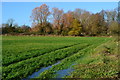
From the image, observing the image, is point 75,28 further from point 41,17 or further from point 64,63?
point 64,63

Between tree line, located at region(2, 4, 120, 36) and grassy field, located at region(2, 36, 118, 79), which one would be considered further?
tree line, located at region(2, 4, 120, 36)

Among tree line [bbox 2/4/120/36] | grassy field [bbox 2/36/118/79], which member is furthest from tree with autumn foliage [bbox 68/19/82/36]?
grassy field [bbox 2/36/118/79]

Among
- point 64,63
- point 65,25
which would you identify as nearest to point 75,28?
point 65,25

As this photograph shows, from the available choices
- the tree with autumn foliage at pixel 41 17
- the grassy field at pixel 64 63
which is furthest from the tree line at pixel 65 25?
the grassy field at pixel 64 63

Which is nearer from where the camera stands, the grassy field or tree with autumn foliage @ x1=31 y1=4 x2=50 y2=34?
the grassy field

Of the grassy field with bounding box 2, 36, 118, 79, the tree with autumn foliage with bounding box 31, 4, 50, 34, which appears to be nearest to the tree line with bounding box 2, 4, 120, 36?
the tree with autumn foliage with bounding box 31, 4, 50, 34

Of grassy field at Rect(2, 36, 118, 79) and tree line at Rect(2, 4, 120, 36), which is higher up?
tree line at Rect(2, 4, 120, 36)

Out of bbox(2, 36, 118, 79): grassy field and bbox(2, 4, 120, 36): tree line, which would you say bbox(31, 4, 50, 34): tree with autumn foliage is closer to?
bbox(2, 4, 120, 36): tree line


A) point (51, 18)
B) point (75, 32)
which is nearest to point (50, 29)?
point (51, 18)

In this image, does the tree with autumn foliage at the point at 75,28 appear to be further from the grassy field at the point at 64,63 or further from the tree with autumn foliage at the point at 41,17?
the grassy field at the point at 64,63

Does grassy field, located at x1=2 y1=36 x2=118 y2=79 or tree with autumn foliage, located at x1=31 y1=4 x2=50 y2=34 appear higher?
tree with autumn foliage, located at x1=31 y1=4 x2=50 y2=34

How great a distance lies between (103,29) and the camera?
71.6 meters

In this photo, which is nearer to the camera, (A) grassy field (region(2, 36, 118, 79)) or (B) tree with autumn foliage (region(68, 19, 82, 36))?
(A) grassy field (region(2, 36, 118, 79))

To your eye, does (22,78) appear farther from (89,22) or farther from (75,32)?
(89,22)
